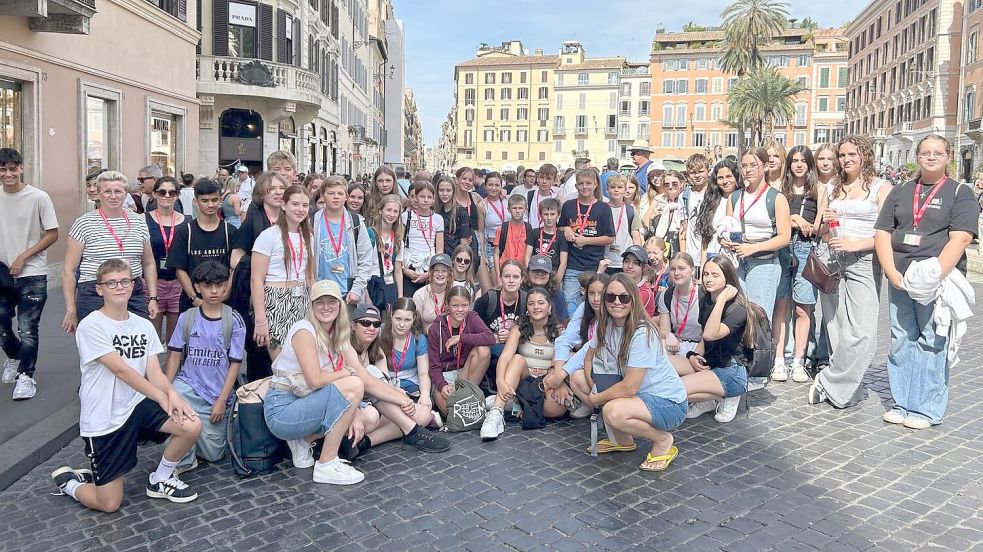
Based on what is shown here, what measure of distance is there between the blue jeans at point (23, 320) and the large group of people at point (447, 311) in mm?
22

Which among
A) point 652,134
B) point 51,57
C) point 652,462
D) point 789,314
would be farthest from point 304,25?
point 652,134

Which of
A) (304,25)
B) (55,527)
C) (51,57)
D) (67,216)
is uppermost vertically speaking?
(304,25)

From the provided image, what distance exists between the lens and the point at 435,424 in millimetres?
5969

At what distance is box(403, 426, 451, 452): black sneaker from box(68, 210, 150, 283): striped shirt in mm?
2487

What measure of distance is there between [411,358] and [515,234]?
2.67 metres

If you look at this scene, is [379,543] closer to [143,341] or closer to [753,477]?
[143,341]

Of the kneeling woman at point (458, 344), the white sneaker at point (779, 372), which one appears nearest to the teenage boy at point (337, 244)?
the kneeling woman at point (458, 344)

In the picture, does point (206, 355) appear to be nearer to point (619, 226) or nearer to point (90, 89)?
point (619, 226)

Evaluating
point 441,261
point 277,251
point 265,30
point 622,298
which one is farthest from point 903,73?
point 277,251

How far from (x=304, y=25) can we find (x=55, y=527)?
2680 cm

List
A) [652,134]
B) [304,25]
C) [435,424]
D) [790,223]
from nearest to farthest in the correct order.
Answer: [435,424] < [790,223] < [304,25] < [652,134]

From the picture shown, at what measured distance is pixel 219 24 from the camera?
989 inches

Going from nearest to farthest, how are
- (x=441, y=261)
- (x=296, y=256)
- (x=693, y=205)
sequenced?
1. (x=296, y=256)
2. (x=441, y=261)
3. (x=693, y=205)

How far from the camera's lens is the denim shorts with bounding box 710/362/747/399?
19.8ft
